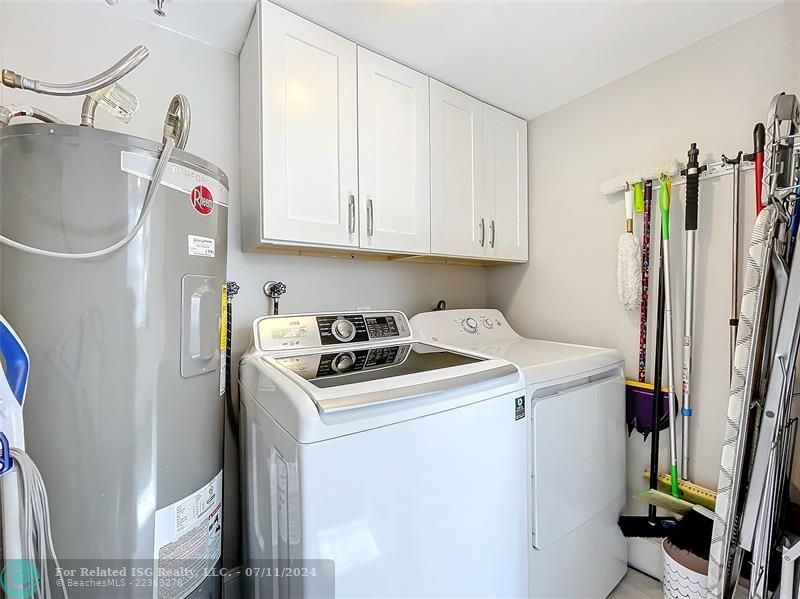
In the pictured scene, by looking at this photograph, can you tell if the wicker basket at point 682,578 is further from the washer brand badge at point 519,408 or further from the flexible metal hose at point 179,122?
the flexible metal hose at point 179,122

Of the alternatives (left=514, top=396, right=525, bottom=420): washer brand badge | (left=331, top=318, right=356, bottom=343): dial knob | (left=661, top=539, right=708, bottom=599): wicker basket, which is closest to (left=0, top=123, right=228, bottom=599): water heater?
(left=331, top=318, right=356, bottom=343): dial knob

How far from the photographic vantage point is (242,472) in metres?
1.34

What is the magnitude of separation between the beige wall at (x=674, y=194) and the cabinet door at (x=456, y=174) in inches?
17.6

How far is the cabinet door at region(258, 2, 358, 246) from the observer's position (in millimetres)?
1305

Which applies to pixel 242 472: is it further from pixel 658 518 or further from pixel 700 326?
pixel 700 326

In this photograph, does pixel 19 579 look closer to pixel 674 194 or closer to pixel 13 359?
pixel 13 359

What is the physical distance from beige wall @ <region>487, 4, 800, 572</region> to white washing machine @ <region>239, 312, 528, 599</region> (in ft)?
2.90

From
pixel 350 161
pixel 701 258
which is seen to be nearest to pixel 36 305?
pixel 350 161

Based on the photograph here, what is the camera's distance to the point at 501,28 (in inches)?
56.0

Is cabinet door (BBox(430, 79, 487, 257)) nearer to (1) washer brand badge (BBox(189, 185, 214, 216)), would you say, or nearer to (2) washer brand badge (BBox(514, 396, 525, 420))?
(2) washer brand badge (BBox(514, 396, 525, 420))

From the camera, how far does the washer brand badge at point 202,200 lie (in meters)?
0.96

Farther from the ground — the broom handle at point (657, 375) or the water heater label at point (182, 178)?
the water heater label at point (182, 178)

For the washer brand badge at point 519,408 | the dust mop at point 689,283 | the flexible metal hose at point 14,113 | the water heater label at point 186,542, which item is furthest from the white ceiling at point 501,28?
the water heater label at point 186,542

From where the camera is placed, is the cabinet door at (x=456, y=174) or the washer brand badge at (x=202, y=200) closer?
the washer brand badge at (x=202, y=200)
